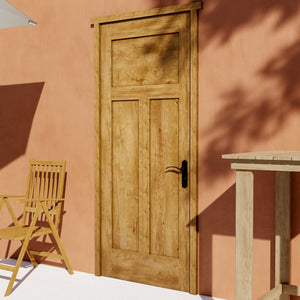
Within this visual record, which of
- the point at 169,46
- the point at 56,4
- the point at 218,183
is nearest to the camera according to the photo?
the point at 218,183

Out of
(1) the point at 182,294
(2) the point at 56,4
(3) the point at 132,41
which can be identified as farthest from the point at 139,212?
(2) the point at 56,4

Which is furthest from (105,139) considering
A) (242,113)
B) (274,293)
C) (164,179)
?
(274,293)

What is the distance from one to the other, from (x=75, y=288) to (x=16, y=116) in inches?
80.6

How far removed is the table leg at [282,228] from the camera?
2906 mm

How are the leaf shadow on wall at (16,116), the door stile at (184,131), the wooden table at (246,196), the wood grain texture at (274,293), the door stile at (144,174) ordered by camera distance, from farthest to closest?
the leaf shadow on wall at (16,116)
the door stile at (144,174)
the door stile at (184,131)
the wood grain texture at (274,293)
the wooden table at (246,196)

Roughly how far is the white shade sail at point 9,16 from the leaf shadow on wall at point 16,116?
786mm

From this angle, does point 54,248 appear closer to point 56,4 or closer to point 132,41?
point 132,41

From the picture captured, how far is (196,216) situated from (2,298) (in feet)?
6.08

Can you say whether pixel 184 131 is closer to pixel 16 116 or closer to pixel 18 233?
pixel 18 233

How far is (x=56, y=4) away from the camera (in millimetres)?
3988

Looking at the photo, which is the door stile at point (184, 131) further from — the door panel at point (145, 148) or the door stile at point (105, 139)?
the door stile at point (105, 139)

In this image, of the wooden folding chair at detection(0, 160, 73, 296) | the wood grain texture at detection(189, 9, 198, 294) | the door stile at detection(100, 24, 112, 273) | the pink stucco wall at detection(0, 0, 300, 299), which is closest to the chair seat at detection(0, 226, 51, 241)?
the wooden folding chair at detection(0, 160, 73, 296)

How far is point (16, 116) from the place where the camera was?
4250mm

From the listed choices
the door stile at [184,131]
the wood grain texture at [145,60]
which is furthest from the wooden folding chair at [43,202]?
the door stile at [184,131]
